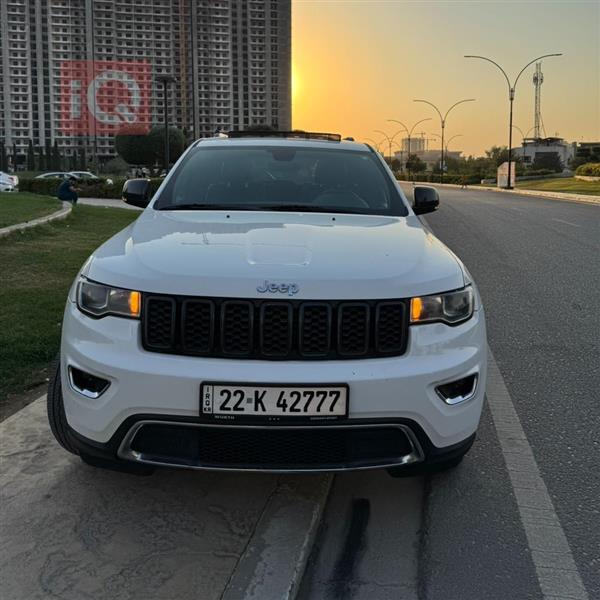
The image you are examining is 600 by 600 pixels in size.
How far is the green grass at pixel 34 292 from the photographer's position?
4.91m

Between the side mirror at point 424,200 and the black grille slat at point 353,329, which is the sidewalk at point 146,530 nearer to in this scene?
the black grille slat at point 353,329

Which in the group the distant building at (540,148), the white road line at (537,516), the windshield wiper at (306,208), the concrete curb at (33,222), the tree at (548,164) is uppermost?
the distant building at (540,148)

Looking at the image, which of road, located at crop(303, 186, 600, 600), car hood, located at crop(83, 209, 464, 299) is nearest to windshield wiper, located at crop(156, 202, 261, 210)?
car hood, located at crop(83, 209, 464, 299)

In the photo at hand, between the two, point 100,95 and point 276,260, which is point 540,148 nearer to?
point 100,95

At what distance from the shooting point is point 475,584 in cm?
257

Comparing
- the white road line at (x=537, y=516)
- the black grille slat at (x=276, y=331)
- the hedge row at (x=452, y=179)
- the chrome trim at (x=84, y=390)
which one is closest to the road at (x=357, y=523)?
the white road line at (x=537, y=516)

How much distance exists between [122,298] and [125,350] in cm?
22

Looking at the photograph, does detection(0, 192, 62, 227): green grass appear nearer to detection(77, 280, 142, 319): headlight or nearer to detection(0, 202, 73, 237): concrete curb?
detection(0, 202, 73, 237): concrete curb

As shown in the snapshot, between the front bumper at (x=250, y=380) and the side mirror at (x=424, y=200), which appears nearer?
the front bumper at (x=250, y=380)

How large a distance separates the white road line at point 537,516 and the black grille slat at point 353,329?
108 centimetres

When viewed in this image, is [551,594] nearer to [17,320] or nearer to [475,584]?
[475,584]

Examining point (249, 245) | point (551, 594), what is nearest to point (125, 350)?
→ point (249, 245)

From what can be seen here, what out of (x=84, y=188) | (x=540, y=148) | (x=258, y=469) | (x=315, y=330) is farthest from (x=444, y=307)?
(x=540, y=148)

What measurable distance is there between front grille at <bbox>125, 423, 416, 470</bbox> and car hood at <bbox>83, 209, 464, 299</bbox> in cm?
53
